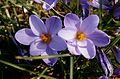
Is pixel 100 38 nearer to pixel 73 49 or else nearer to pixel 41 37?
pixel 73 49

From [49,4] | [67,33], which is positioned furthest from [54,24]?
[49,4]

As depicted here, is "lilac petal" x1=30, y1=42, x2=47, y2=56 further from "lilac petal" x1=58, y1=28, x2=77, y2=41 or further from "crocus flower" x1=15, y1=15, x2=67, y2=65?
"lilac petal" x1=58, y1=28, x2=77, y2=41

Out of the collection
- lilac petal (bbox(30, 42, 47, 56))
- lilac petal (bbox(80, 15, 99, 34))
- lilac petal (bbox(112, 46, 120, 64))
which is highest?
lilac petal (bbox(80, 15, 99, 34))

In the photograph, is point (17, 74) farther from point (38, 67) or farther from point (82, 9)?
point (82, 9)

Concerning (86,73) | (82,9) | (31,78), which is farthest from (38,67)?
(82,9)

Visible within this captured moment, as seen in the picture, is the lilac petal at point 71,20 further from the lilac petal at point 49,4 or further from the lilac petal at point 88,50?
the lilac petal at point 49,4

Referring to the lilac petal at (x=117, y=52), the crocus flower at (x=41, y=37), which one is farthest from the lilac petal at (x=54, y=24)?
the lilac petal at (x=117, y=52)

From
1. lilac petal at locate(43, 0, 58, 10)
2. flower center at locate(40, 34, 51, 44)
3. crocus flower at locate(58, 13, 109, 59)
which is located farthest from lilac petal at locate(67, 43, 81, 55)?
lilac petal at locate(43, 0, 58, 10)
